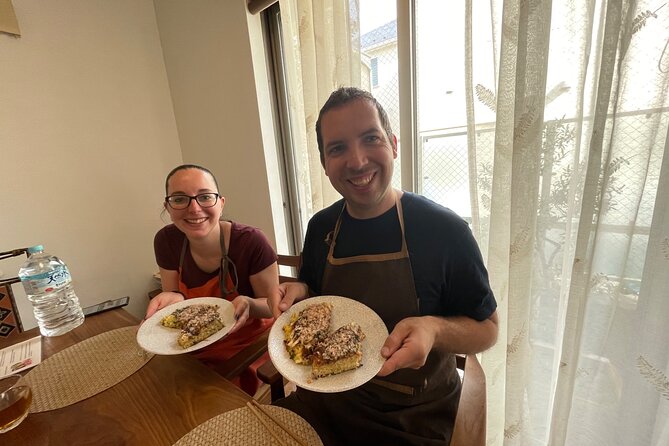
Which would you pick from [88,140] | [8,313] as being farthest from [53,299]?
[88,140]

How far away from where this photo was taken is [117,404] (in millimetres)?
791

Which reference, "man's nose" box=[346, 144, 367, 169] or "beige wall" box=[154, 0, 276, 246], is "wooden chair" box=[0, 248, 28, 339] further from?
"man's nose" box=[346, 144, 367, 169]

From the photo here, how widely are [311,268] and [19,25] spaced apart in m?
2.74

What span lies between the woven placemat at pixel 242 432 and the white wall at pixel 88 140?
91.8 inches

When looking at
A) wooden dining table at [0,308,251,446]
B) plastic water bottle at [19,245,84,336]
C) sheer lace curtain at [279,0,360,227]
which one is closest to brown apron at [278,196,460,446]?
wooden dining table at [0,308,251,446]

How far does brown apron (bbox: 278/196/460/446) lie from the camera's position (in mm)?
873

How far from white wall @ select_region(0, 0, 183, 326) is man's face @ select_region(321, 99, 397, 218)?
7.73 feet

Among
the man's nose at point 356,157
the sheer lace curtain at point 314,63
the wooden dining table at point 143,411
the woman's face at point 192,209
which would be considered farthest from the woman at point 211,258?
the man's nose at point 356,157

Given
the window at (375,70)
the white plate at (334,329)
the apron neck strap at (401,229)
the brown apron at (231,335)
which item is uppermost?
the window at (375,70)

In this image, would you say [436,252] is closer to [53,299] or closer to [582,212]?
[582,212]

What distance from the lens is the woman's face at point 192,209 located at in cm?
133

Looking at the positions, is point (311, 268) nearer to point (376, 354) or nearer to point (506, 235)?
point (376, 354)

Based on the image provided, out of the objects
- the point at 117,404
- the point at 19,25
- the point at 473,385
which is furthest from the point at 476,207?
the point at 19,25

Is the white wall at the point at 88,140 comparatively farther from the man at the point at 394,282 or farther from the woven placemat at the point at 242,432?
the woven placemat at the point at 242,432
